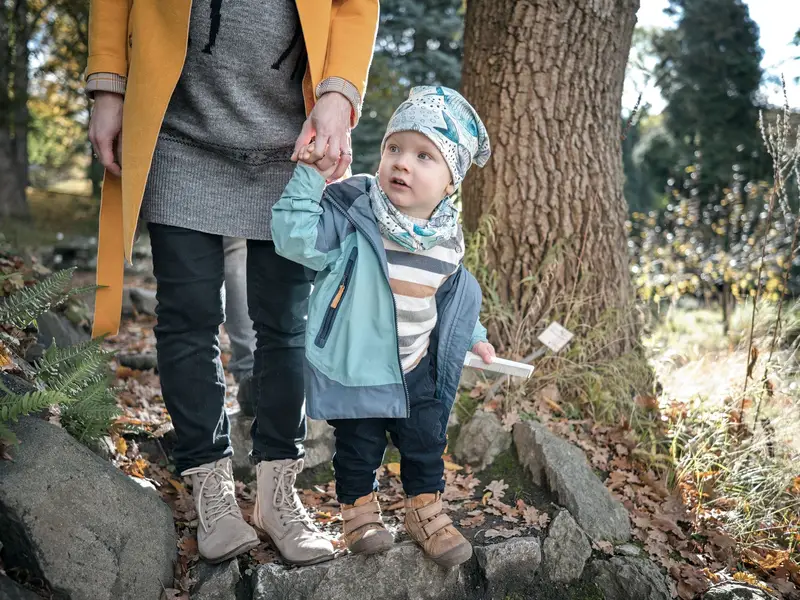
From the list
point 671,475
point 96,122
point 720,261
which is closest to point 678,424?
point 671,475

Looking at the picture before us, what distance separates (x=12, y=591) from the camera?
168 cm

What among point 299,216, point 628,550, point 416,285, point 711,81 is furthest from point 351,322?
point 711,81

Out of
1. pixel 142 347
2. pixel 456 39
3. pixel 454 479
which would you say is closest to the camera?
pixel 454 479

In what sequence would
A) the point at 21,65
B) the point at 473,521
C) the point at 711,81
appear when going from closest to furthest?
the point at 473,521
the point at 21,65
the point at 711,81

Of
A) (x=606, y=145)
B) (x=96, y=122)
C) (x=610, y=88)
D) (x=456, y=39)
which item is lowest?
(x=96, y=122)

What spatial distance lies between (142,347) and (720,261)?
666cm

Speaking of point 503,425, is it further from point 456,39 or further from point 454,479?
point 456,39

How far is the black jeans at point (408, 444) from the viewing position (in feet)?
7.14

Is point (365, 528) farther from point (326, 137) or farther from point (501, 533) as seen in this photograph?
point (326, 137)

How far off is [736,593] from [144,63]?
270 cm

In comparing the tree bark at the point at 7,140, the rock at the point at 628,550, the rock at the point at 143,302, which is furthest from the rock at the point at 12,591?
the tree bark at the point at 7,140

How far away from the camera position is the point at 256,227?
2.12m

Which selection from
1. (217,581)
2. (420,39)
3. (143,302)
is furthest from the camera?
(420,39)

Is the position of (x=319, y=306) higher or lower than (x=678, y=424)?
higher
